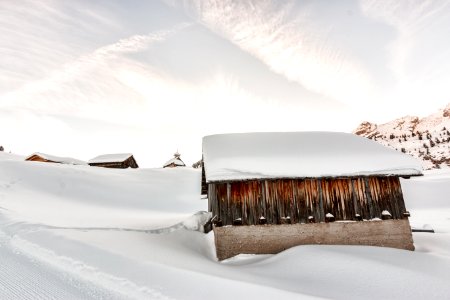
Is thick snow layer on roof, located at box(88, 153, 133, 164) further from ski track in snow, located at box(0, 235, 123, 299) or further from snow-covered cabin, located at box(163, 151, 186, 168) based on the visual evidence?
ski track in snow, located at box(0, 235, 123, 299)

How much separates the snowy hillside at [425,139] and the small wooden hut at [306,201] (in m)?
34.4

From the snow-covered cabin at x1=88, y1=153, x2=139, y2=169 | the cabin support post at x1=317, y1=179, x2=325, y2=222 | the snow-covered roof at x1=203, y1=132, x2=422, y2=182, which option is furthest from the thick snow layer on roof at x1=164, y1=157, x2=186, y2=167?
the cabin support post at x1=317, y1=179, x2=325, y2=222

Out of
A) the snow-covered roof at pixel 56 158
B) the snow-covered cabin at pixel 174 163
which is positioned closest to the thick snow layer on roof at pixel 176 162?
the snow-covered cabin at pixel 174 163

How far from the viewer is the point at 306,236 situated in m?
10.1

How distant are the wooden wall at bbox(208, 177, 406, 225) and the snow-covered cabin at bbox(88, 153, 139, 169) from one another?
119 ft

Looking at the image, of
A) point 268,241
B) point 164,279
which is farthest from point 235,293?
point 268,241

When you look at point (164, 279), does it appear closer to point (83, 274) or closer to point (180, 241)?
point (83, 274)

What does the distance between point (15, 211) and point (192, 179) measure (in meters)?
20.0

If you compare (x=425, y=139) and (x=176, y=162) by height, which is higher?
(x=425, y=139)

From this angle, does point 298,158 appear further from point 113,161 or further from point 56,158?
point 56,158

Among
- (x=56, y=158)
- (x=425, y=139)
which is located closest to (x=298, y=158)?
(x=56, y=158)

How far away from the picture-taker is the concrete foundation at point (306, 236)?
9.96 m

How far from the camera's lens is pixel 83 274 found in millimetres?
5438

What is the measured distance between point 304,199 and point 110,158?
129ft
